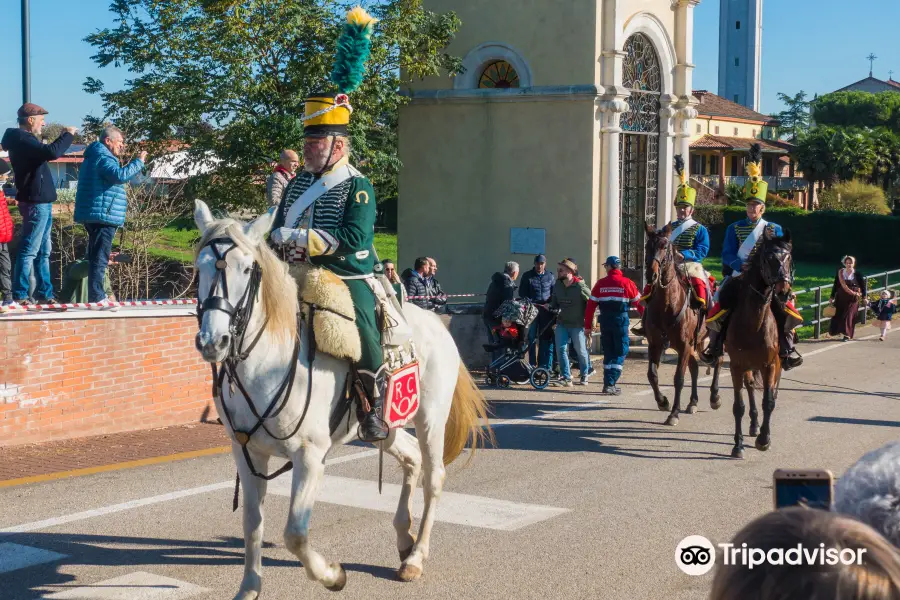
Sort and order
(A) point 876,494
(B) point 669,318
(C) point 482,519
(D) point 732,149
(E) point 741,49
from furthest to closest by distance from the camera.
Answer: (E) point 741,49 → (D) point 732,149 → (B) point 669,318 → (C) point 482,519 → (A) point 876,494

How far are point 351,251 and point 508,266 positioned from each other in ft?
32.8

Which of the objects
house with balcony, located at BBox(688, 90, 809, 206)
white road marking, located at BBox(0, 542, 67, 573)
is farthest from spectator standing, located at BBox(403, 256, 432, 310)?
house with balcony, located at BBox(688, 90, 809, 206)

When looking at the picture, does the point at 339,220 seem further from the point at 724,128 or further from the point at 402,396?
the point at 724,128

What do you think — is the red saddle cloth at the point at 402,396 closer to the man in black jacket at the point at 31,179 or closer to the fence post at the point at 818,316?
the man in black jacket at the point at 31,179

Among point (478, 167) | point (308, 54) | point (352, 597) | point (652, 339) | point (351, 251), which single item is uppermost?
point (308, 54)

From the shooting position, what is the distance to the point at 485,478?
948cm

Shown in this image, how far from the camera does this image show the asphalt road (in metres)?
6.58

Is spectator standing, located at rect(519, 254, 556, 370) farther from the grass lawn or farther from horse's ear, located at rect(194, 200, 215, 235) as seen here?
the grass lawn

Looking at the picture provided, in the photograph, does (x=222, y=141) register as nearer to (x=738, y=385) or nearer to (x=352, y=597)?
(x=738, y=385)

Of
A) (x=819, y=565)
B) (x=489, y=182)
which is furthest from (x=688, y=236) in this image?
(x=819, y=565)

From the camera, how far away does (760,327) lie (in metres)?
11.0

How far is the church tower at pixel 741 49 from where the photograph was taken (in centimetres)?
11038

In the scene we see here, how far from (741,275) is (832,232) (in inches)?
1903

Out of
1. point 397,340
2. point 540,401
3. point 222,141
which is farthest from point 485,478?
point 222,141
